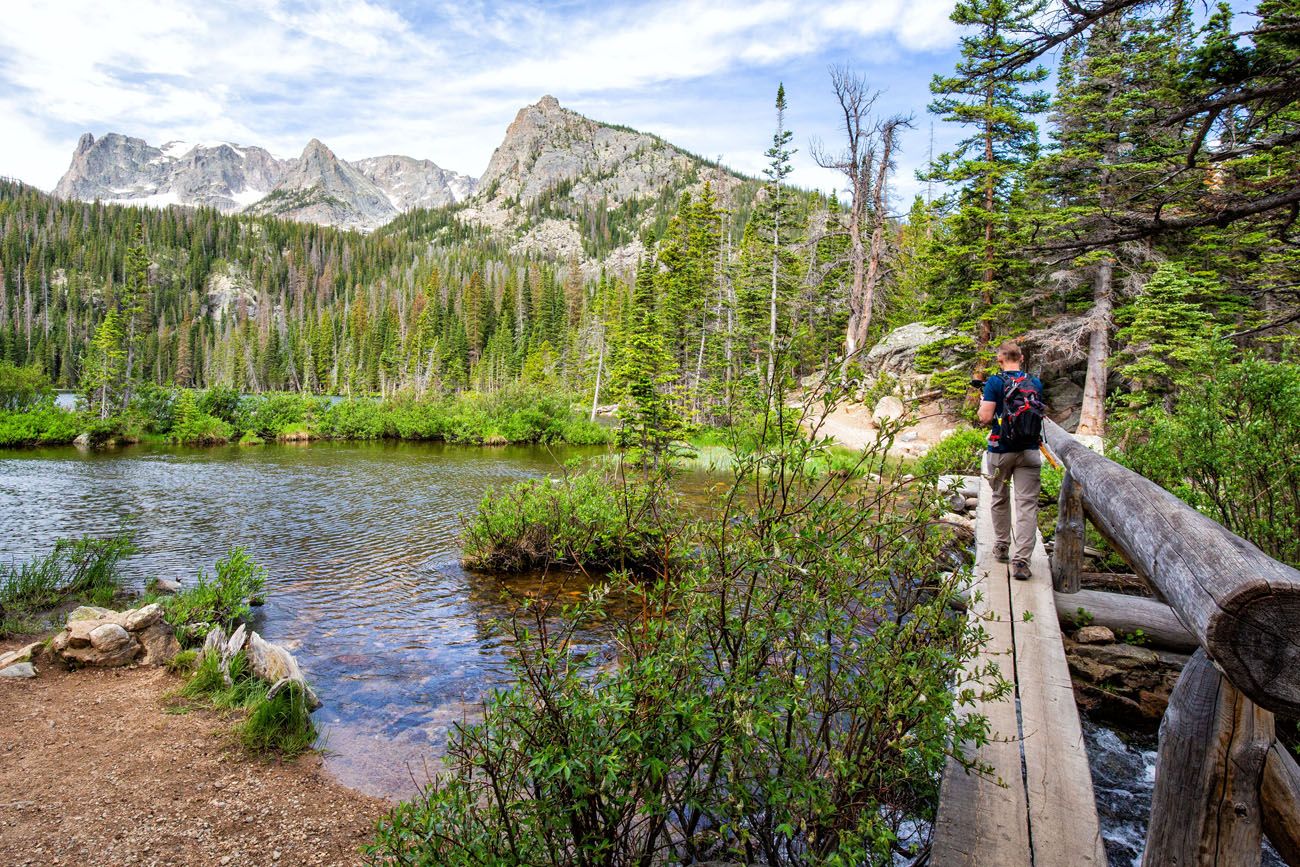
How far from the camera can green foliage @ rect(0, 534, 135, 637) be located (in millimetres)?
7309

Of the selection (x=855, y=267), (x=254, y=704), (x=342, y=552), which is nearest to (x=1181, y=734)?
(x=254, y=704)

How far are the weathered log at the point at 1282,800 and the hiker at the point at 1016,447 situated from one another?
4.25 m

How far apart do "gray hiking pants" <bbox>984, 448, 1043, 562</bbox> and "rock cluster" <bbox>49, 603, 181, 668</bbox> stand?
8664 mm

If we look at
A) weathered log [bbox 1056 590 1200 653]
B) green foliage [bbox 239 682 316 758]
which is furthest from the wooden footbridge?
green foliage [bbox 239 682 316 758]

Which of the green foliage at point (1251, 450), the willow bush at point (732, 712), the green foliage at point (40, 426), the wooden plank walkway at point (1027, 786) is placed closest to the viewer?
the willow bush at point (732, 712)

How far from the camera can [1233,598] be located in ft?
4.61

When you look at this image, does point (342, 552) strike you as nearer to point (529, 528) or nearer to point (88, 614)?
point (529, 528)

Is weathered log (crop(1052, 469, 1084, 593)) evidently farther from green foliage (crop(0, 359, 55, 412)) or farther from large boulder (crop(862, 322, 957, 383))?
green foliage (crop(0, 359, 55, 412))

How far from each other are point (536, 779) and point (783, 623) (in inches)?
43.4

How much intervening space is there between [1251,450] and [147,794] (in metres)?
8.93

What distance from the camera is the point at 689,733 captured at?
222 centimetres

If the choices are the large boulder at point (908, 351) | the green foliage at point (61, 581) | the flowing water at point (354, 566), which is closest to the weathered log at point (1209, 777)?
the flowing water at point (354, 566)

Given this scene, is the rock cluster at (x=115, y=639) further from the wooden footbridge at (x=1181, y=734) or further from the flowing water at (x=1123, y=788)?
the flowing water at (x=1123, y=788)

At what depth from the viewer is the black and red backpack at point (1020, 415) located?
565 centimetres
